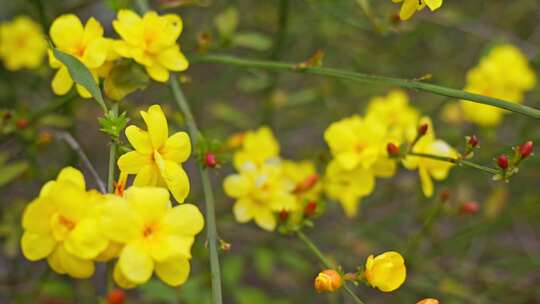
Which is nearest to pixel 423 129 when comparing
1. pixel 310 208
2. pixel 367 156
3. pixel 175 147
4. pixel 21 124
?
pixel 367 156

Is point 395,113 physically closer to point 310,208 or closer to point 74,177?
point 310,208

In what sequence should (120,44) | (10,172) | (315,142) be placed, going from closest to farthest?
(120,44) < (10,172) < (315,142)

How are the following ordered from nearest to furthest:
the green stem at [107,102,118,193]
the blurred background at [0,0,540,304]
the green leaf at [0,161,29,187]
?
the green stem at [107,102,118,193]
the green leaf at [0,161,29,187]
the blurred background at [0,0,540,304]

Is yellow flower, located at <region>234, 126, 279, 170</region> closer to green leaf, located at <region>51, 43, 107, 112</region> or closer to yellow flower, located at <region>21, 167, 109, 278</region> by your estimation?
green leaf, located at <region>51, 43, 107, 112</region>

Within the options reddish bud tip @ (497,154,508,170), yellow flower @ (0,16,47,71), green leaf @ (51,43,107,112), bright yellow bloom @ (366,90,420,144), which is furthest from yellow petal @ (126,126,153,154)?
yellow flower @ (0,16,47,71)

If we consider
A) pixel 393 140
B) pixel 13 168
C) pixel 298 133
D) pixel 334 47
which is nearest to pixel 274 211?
pixel 393 140

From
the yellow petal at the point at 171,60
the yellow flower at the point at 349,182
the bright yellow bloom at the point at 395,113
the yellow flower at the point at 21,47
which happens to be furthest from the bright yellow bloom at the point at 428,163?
the yellow flower at the point at 21,47

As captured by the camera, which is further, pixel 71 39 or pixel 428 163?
pixel 428 163
